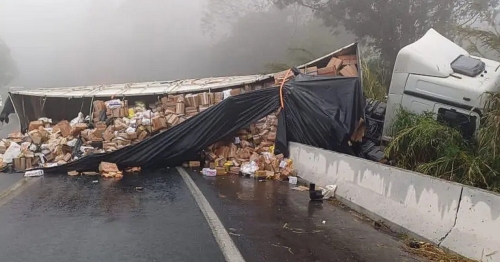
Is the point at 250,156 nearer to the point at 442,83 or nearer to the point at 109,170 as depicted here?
the point at 109,170

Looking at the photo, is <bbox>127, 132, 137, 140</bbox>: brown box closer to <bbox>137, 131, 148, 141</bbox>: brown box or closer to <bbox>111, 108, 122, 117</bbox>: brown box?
<bbox>137, 131, 148, 141</bbox>: brown box

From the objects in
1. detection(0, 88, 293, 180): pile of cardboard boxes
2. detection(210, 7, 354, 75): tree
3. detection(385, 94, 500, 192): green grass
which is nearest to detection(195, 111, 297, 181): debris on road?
detection(0, 88, 293, 180): pile of cardboard boxes

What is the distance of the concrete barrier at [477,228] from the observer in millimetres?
4629

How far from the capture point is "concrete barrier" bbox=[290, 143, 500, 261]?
4789 mm

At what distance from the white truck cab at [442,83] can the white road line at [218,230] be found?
4.94 meters

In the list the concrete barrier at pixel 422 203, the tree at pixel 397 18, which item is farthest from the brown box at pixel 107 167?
the tree at pixel 397 18

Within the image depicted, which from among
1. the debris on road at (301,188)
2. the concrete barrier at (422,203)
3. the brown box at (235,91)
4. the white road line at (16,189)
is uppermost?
the brown box at (235,91)

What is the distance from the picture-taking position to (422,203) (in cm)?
581

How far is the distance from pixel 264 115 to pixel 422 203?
6.59m

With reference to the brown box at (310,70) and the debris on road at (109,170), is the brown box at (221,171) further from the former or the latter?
the brown box at (310,70)

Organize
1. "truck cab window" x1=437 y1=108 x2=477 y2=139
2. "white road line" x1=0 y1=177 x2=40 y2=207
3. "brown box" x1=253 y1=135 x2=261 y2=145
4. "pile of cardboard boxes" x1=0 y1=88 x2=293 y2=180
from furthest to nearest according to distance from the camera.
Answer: "brown box" x1=253 y1=135 x2=261 y2=145
"pile of cardboard boxes" x1=0 y1=88 x2=293 y2=180
"truck cab window" x1=437 y1=108 x2=477 y2=139
"white road line" x1=0 y1=177 x2=40 y2=207

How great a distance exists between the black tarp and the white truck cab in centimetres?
115

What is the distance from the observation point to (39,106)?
50.4 ft

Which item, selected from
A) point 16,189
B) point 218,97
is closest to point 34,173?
point 16,189
